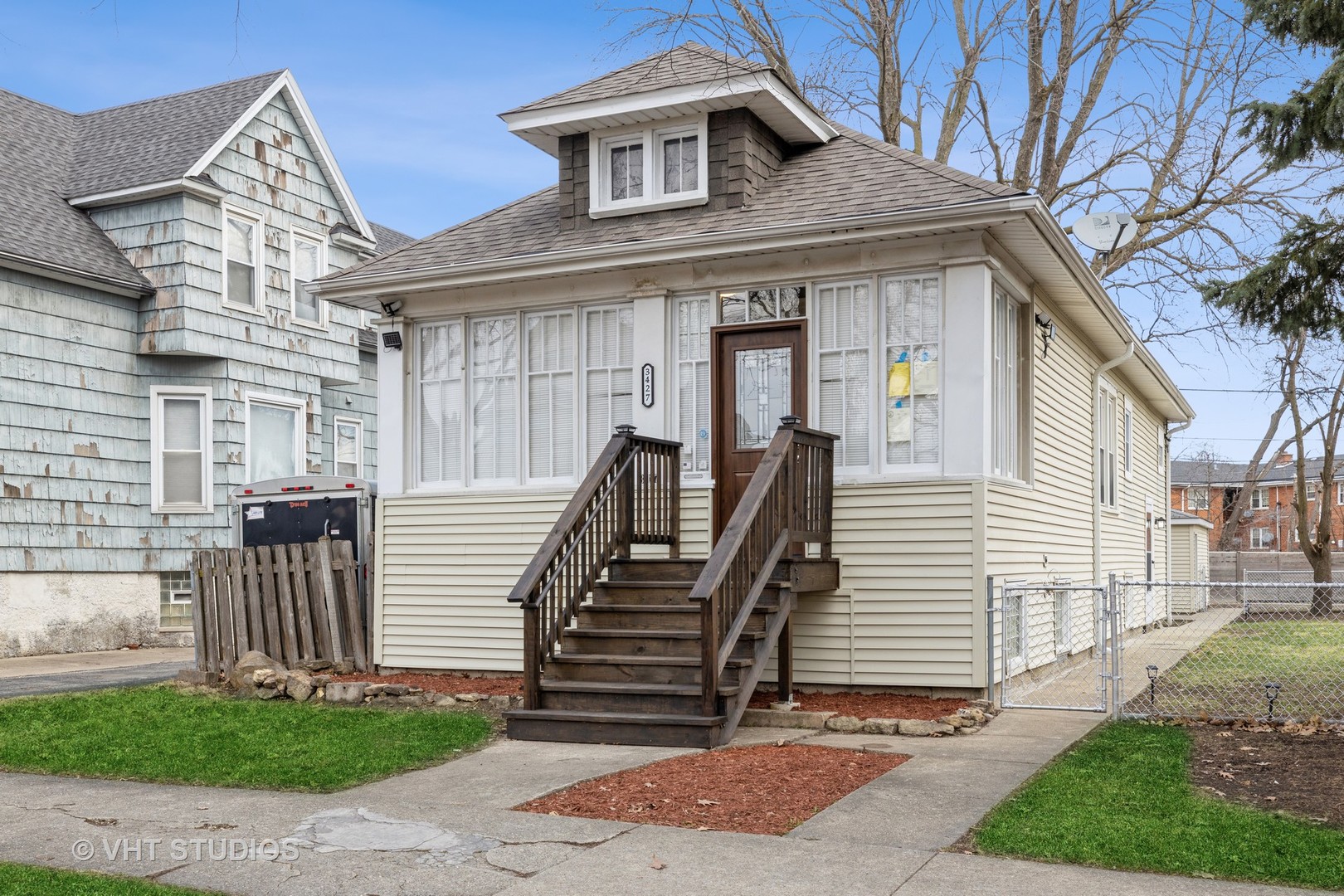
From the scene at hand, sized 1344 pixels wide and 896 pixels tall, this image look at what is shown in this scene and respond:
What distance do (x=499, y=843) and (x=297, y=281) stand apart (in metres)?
15.9

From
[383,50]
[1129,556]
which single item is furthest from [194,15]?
[1129,556]

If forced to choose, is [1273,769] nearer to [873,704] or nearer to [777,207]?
[873,704]

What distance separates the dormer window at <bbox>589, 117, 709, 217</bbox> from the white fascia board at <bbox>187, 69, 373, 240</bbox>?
331 inches

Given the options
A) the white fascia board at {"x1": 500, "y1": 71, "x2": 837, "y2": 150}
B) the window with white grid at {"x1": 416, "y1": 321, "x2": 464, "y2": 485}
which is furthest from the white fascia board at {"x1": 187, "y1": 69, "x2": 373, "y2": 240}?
the white fascia board at {"x1": 500, "y1": 71, "x2": 837, "y2": 150}

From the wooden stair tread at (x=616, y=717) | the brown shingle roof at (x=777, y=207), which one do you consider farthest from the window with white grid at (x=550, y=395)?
the wooden stair tread at (x=616, y=717)

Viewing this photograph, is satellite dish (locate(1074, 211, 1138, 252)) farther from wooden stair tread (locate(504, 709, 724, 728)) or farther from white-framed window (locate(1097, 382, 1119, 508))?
wooden stair tread (locate(504, 709, 724, 728))

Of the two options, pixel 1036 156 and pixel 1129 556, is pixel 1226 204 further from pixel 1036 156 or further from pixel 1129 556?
pixel 1129 556

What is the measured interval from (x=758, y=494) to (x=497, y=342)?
4.12 m

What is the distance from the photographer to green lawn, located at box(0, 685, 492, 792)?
24.5 ft

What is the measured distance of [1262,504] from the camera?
69438 mm

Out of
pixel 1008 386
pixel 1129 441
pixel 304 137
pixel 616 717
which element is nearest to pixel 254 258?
pixel 304 137

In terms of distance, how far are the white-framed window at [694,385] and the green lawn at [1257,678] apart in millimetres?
4214

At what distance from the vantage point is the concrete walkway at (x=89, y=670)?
12.4m

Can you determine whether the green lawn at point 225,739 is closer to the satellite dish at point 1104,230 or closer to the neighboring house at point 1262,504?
the satellite dish at point 1104,230
